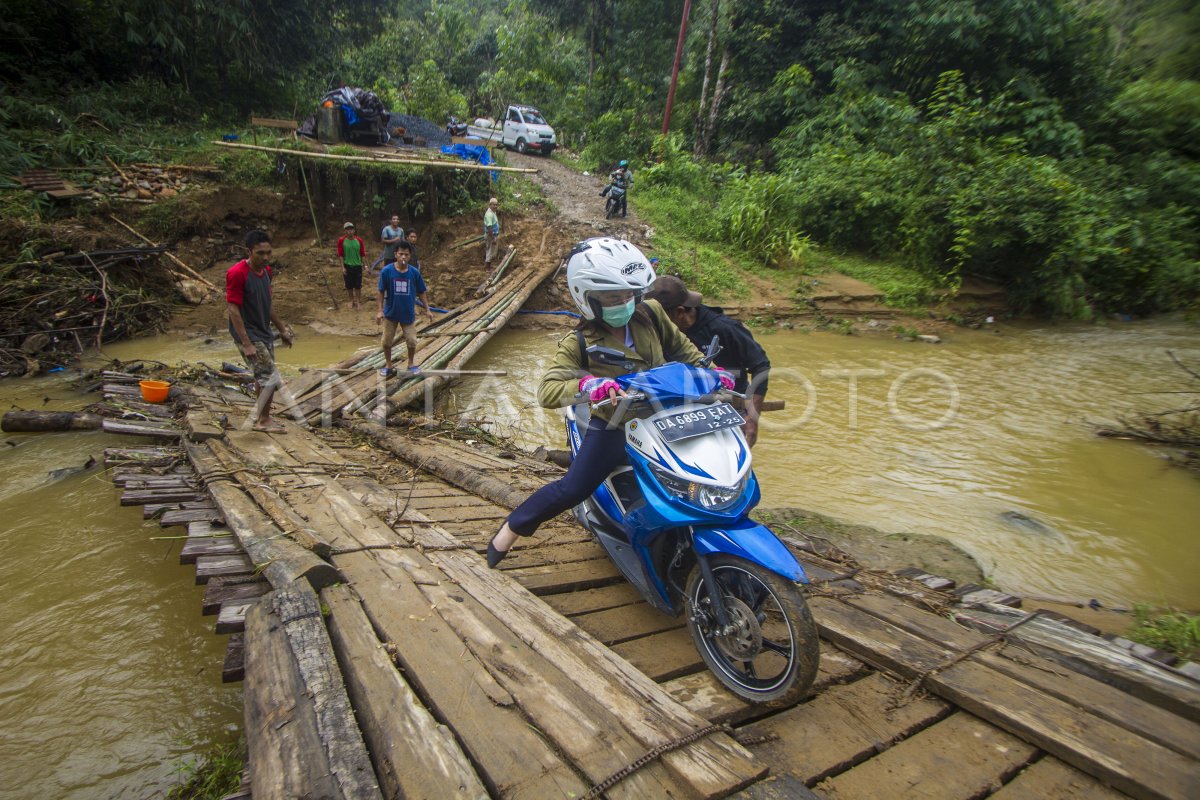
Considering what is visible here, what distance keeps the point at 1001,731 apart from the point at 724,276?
40.2 feet

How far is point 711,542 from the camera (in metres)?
2.32

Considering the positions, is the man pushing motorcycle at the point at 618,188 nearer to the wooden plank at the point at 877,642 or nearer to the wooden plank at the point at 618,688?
the wooden plank at the point at 618,688

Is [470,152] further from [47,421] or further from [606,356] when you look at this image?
[606,356]

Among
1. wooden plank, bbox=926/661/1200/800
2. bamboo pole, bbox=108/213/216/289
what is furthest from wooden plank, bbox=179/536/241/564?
bamboo pole, bbox=108/213/216/289

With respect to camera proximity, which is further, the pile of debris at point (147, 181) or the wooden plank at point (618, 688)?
the pile of debris at point (147, 181)

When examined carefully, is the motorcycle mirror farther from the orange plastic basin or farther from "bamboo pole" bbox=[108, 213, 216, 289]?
"bamboo pole" bbox=[108, 213, 216, 289]

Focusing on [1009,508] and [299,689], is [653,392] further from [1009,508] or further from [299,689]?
[1009,508]

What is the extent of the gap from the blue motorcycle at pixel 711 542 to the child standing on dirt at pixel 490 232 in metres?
12.4

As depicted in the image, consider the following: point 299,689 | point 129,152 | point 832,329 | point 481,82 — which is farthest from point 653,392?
point 481,82

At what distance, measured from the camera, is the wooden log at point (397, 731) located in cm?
163

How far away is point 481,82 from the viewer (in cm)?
3503

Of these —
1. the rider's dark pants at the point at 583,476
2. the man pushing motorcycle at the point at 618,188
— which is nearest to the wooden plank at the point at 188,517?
the rider's dark pants at the point at 583,476

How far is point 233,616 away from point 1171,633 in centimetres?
479

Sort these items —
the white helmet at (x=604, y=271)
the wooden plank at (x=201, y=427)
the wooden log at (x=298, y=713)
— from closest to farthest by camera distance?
the wooden log at (x=298, y=713) < the white helmet at (x=604, y=271) < the wooden plank at (x=201, y=427)
